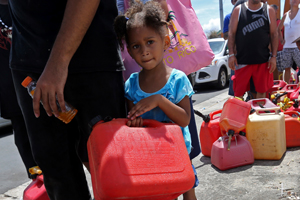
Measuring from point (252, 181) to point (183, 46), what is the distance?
4.48 feet

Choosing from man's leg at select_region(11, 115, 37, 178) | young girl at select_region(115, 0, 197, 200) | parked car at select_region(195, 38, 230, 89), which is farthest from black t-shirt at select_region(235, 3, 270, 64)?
parked car at select_region(195, 38, 230, 89)

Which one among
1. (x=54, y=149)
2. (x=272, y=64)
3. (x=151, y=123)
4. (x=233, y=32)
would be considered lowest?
(x=272, y=64)

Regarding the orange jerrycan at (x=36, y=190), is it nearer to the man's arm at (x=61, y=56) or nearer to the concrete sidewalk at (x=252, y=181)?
the concrete sidewalk at (x=252, y=181)

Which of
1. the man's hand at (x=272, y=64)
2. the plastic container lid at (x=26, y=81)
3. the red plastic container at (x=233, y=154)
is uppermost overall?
the plastic container lid at (x=26, y=81)

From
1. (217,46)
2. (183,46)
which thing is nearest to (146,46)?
(183,46)

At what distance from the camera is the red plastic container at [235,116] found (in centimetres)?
284

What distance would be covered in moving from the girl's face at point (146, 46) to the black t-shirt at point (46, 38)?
8.7 inches

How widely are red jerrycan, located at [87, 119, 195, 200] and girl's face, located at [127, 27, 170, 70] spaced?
52 centimetres

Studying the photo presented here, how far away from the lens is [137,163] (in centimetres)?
115

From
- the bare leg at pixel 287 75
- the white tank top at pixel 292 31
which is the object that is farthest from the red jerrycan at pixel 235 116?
the white tank top at pixel 292 31

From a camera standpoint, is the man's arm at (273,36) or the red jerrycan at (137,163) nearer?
the red jerrycan at (137,163)

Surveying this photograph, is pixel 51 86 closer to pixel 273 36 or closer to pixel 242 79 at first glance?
pixel 242 79

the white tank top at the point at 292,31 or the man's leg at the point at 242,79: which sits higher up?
the white tank top at the point at 292,31

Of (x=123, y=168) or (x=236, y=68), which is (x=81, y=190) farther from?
(x=236, y=68)
